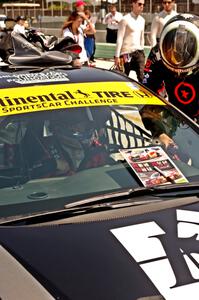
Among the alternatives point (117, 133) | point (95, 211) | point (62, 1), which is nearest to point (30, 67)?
point (117, 133)

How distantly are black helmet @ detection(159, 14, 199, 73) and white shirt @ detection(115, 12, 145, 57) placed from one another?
480 centimetres

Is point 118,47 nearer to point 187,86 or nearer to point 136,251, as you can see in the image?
point 187,86

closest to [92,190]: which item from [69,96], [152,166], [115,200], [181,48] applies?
[115,200]

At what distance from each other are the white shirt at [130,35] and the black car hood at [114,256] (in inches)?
298

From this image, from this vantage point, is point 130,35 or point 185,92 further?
point 130,35

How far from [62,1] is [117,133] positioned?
29932 millimetres

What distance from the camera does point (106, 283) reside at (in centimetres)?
232

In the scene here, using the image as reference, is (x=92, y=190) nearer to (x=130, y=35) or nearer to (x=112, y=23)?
(x=130, y=35)

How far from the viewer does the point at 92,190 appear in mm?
3109

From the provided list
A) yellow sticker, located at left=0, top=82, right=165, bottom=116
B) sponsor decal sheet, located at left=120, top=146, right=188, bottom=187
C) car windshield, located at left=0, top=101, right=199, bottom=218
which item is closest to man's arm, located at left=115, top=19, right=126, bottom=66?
yellow sticker, located at left=0, top=82, right=165, bottom=116

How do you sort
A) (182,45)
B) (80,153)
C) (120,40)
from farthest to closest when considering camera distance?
(120,40)
(182,45)
(80,153)

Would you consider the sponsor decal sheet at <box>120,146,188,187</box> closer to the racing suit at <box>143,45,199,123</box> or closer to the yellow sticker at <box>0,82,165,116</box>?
the yellow sticker at <box>0,82,165,116</box>

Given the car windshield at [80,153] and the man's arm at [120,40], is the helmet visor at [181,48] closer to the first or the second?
the car windshield at [80,153]

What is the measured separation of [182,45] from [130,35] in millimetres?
4985
